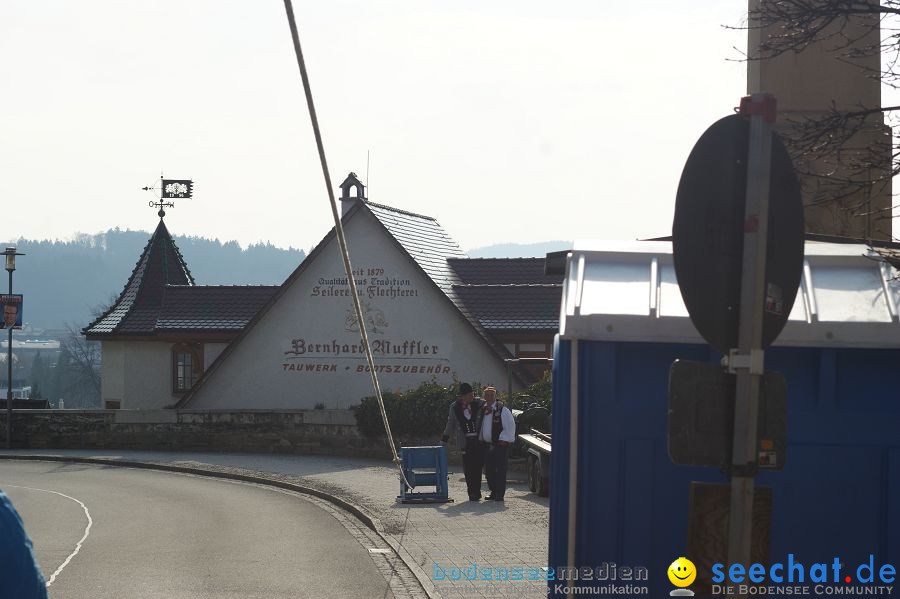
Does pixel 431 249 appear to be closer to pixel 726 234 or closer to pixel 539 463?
pixel 539 463

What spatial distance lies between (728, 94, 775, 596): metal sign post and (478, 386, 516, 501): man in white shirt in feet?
43.9

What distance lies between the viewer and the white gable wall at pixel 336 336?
1404 inches

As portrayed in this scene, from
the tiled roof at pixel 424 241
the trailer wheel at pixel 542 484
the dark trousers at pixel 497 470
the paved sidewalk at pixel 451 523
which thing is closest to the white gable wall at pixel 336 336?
the tiled roof at pixel 424 241

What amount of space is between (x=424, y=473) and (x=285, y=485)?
4.28 metres

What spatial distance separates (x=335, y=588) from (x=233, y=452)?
1880 cm

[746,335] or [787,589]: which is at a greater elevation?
[746,335]

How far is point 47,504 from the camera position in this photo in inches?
757

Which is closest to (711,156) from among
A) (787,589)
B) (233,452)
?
(787,589)

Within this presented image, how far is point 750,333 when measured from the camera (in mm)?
4816

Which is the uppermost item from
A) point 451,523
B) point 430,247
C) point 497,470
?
point 430,247

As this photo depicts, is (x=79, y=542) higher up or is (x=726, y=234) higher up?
(x=726, y=234)

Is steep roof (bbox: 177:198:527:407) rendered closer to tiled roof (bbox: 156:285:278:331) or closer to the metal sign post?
tiled roof (bbox: 156:285:278:331)

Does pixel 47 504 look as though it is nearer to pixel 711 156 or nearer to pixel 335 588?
pixel 335 588

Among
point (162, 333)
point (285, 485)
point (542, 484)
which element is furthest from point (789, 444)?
point (162, 333)
